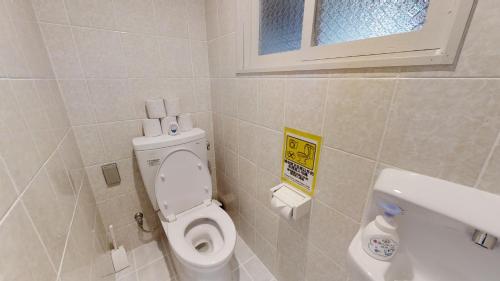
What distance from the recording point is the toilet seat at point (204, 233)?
0.93 metres

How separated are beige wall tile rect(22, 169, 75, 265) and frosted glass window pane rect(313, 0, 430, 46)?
95 cm

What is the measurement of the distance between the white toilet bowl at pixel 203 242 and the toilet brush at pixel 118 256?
40 centimetres

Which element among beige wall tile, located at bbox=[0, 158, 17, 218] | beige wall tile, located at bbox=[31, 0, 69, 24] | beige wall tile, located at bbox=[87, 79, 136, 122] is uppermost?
beige wall tile, located at bbox=[31, 0, 69, 24]

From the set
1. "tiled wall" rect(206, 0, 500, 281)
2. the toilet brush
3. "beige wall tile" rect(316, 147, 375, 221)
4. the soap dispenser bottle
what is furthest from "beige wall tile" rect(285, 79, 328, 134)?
the toilet brush

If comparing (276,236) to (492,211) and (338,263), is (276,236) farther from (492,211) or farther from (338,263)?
(492,211)

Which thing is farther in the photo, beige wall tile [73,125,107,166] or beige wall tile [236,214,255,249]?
beige wall tile [236,214,255,249]

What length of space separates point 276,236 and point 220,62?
1.14 m

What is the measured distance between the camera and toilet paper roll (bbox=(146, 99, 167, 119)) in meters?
1.17

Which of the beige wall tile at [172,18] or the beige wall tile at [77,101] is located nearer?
the beige wall tile at [77,101]

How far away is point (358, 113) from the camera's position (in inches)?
23.5

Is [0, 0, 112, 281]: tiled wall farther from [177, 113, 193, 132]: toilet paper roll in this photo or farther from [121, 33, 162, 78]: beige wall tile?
[177, 113, 193, 132]: toilet paper roll

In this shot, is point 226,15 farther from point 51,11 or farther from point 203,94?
point 51,11

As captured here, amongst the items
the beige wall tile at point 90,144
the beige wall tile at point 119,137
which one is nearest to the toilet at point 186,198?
the beige wall tile at point 119,137

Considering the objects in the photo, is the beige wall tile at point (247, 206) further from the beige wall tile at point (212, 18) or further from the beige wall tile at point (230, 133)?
the beige wall tile at point (212, 18)
